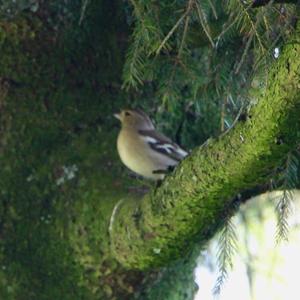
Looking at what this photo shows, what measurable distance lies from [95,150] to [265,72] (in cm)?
169

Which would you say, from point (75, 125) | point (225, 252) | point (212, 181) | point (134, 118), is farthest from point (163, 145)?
point (212, 181)

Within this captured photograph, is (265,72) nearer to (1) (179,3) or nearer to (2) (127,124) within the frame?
(1) (179,3)

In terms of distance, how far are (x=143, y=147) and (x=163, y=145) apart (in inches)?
20.2

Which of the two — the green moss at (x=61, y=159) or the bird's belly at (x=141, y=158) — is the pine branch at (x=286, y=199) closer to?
the green moss at (x=61, y=159)

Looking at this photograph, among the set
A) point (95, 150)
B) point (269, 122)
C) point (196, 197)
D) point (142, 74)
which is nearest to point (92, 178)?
point (95, 150)

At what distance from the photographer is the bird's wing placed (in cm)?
498

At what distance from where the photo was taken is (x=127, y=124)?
475 centimetres

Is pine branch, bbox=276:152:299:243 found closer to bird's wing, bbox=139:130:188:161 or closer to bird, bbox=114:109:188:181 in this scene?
bird, bbox=114:109:188:181

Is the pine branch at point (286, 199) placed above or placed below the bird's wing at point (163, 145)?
below

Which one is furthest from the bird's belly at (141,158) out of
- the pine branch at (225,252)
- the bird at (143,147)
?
the pine branch at (225,252)

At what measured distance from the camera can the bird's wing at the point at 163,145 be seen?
498 cm

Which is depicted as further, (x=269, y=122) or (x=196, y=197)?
(x=196, y=197)

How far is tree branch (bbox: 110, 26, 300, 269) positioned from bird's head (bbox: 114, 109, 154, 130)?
0.61 meters

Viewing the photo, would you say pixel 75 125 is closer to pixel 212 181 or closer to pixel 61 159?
pixel 61 159
